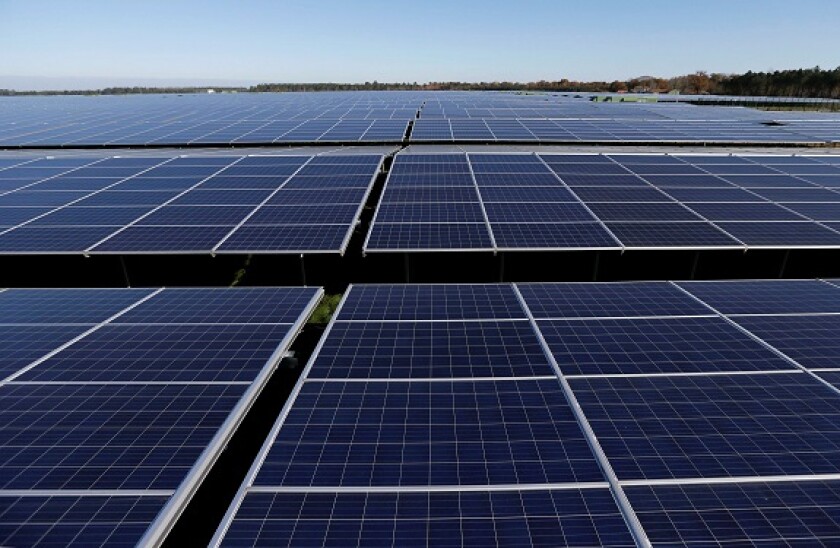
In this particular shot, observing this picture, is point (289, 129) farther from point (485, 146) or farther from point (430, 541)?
point (430, 541)

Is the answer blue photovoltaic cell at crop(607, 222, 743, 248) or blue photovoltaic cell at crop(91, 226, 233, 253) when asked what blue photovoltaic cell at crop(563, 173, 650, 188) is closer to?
blue photovoltaic cell at crop(607, 222, 743, 248)

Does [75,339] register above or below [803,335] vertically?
below

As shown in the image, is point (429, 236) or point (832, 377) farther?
point (429, 236)

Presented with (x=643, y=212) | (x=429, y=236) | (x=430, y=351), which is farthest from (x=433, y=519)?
(x=643, y=212)

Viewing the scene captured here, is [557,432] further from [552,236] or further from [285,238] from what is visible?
[285,238]

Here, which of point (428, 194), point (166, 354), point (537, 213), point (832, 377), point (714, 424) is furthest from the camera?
point (428, 194)

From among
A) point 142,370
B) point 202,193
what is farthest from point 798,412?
point 202,193
